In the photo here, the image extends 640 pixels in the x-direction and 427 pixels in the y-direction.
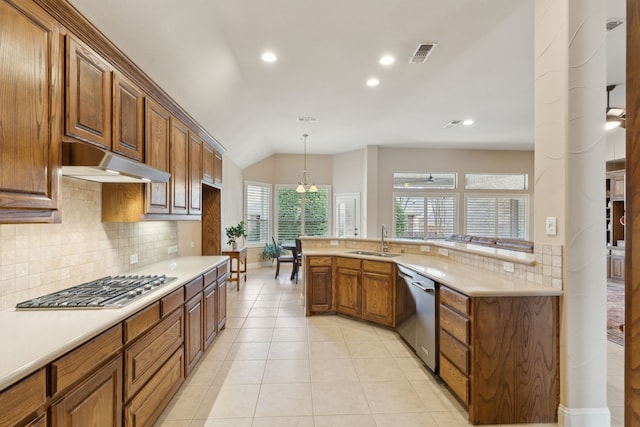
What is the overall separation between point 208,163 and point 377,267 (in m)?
2.57

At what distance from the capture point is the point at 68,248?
2031mm

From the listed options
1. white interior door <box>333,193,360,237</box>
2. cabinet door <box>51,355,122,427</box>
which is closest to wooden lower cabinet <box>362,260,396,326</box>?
cabinet door <box>51,355,122,427</box>

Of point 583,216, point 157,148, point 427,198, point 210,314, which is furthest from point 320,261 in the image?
point 427,198

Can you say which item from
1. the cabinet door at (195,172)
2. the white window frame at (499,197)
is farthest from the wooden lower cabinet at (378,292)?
the white window frame at (499,197)

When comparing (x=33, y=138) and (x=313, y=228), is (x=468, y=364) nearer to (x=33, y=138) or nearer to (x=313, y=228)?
(x=33, y=138)

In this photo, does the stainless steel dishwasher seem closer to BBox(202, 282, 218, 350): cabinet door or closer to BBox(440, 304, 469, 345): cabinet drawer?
BBox(440, 304, 469, 345): cabinet drawer

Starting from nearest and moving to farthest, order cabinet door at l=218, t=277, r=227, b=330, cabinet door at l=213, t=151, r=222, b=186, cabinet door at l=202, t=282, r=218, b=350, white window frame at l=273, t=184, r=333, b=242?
cabinet door at l=202, t=282, r=218, b=350 < cabinet door at l=218, t=277, r=227, b=330 < cabinet door at l=213, t=151, r=222, b=186 < white window frame at l=273, t=184, r=333, b=242

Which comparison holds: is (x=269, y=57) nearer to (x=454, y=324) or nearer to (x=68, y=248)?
(x=68, y=248)

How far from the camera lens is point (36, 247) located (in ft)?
5.80

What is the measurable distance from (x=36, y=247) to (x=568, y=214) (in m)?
3.28

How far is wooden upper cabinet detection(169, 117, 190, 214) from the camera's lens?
293 cm

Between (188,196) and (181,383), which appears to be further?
(188,196)

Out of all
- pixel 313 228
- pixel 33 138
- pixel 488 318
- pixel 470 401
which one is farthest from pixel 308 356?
pixel 313 228

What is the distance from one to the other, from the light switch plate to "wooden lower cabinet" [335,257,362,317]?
83.3 inches
